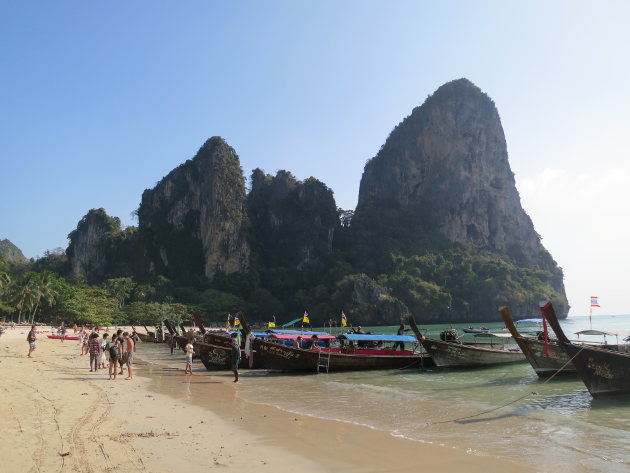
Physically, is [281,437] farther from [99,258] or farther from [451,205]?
[451,205]

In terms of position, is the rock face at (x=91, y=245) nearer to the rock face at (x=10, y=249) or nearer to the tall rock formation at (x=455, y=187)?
the rock face at (x=10, y=249)

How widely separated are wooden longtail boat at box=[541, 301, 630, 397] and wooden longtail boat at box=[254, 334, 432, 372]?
26.3 ft

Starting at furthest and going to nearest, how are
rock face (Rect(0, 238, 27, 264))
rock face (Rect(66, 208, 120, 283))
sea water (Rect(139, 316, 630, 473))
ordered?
1. rock face (Rect(0, 238, 27, 264))
2. rock face (Rect(66, 208, 120, 283))
3. sea water (Rect(139, 316, 630, 473))

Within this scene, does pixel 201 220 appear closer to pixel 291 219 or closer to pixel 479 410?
pixel 291 219

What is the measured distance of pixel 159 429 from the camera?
7793 millimetres

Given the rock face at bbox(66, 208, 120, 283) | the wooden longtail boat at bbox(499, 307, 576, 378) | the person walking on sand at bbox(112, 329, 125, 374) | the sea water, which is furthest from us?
the rock face at bbox(66, 208, 120, 283)

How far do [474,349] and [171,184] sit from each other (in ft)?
299

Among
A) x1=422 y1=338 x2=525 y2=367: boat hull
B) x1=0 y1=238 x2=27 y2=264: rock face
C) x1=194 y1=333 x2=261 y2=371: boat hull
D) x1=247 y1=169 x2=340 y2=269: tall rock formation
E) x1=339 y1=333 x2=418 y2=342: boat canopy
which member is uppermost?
x1=247 y1=169 x2=340 y2=269: tall rock formation

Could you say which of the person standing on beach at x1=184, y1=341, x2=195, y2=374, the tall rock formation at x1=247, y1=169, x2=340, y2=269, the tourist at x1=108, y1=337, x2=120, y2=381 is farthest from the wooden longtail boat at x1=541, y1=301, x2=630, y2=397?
the tall rock formation at x1=247, y1=169, x2=340, y2=269

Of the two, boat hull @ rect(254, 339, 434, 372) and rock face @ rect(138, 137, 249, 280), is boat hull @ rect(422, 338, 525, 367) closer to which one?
boat hull @ rect(254, 339, 434, 372)

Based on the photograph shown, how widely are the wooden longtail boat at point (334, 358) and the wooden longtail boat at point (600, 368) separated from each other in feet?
26.3

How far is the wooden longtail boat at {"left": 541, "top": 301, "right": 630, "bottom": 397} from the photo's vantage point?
1179cm

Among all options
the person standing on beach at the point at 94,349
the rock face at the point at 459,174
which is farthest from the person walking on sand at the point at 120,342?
the rock face at the point at 459,174

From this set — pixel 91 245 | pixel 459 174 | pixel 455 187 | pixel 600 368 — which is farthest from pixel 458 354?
pixel 459 174
